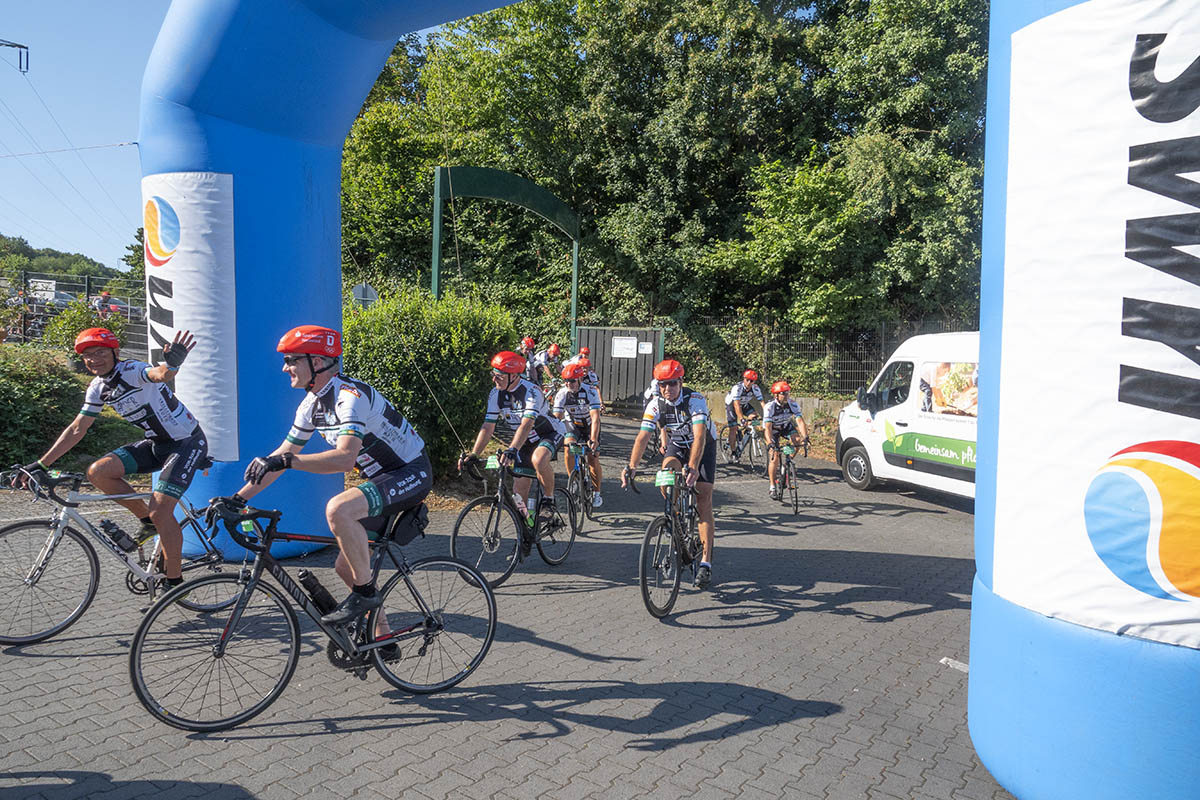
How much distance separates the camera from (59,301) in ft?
71.8

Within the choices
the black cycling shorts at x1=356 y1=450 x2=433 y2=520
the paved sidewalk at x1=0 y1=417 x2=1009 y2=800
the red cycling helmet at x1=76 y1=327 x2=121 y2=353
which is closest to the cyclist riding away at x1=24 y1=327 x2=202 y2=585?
the red cycling helmet at x1=76 y1=327 x2=121 y2=353

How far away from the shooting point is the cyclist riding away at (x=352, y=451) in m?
4.09

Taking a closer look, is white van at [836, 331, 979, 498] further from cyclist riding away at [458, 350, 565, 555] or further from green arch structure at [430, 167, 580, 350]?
green arch structure at [430, 167, 580, 350]

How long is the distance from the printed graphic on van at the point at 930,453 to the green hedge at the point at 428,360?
6.13 meters

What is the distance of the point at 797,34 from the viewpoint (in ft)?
74.9

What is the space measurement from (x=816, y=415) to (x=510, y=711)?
50.9 feet

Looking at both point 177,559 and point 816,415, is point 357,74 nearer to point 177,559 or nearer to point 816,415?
point 177,559

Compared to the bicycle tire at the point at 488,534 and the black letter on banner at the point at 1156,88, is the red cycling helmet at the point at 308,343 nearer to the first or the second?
the bicycle tire at the point at 488,534

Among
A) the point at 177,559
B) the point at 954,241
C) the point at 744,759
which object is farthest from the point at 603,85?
the point at 744,759

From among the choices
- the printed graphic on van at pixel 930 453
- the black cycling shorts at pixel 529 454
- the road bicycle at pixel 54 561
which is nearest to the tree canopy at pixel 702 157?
the printed graphic on van at pixel 930 453

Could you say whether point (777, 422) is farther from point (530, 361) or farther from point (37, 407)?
point (37, 407)

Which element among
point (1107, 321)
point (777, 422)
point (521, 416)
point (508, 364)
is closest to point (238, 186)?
point (508, 364)

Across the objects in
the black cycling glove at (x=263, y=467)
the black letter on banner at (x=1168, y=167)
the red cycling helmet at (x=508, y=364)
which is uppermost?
the black letter on banner at (x=1168, y=167)

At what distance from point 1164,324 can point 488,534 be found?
5173mm
